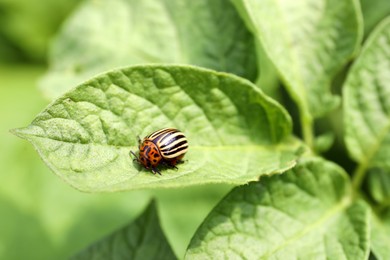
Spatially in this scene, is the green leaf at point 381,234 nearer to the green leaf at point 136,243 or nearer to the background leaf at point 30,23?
the green leaf at point 136,243

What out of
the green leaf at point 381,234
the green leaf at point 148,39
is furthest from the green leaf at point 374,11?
the green leaf at point 381,234

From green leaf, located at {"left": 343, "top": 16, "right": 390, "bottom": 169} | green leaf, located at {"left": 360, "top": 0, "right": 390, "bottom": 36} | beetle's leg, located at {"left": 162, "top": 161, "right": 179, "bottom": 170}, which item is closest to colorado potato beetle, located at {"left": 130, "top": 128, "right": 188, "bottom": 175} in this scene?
beetle's leg, located at {"left": 162, "top": 161, "right": 179, "bottom": 170}

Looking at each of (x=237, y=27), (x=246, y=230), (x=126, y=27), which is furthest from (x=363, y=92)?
(x=126, y=27)

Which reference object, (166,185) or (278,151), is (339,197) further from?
(166,185)

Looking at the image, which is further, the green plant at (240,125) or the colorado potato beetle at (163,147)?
the colorado potato beetle at (163,147)

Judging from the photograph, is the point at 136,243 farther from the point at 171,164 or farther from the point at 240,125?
the point at 240,125

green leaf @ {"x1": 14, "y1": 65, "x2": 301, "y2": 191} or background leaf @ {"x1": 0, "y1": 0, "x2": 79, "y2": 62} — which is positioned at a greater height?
background leaf @ {"x1": 0, "y1": 0, "x2": 79, "y2": 62}

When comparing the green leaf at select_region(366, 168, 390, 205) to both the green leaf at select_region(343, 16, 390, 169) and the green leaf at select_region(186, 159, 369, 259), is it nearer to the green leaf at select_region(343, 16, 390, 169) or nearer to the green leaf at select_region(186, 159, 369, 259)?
the green leaf at select_region(343, 16, 390, 169)
